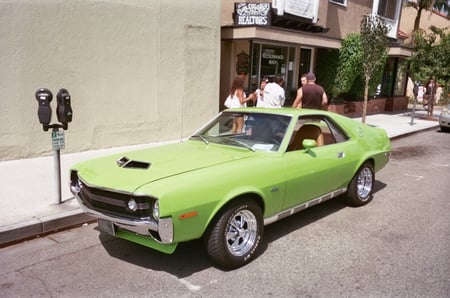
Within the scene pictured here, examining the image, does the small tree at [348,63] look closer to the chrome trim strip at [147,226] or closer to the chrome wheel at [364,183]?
the chrome wheel at [364,183]

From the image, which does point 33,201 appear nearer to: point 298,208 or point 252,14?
point 298,208

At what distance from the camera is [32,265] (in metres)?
3.81

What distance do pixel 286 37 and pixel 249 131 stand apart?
7560mm

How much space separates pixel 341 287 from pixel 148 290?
1617mm

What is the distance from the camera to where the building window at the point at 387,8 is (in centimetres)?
1875

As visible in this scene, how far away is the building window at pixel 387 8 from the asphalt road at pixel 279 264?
51.7 feet

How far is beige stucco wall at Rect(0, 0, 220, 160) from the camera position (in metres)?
7.20

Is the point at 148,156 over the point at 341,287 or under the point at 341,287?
over

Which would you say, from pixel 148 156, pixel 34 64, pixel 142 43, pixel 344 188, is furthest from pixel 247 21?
pixel 148 156

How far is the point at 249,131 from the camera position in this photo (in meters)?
4.70

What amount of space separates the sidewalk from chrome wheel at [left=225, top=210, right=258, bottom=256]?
205cm

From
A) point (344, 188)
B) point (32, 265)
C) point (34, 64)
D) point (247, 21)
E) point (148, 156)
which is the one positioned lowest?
point (32, 265)

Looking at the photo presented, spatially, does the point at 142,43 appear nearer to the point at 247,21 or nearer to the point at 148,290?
the point at 247,21

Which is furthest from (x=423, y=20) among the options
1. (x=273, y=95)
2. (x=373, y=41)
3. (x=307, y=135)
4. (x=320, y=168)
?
(x=320, y=168)
